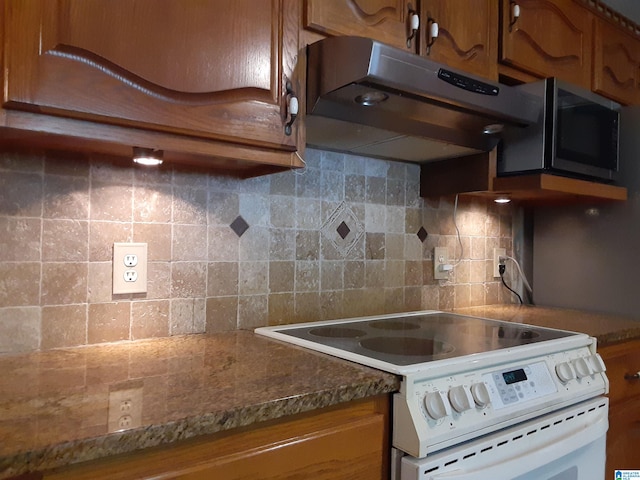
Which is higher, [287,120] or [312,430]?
[287,120]

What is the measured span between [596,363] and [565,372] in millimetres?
180

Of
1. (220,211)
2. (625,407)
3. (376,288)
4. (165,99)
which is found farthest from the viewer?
(376,288)

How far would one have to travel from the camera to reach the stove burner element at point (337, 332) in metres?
1.20

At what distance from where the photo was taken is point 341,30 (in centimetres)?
108

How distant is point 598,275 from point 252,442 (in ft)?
5.34

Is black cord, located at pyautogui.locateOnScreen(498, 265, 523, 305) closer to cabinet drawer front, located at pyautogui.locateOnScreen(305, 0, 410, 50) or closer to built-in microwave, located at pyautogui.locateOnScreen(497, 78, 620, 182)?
built-in microwave, located at pyautogui.locateOnScreen(497, 78, 620, 182)

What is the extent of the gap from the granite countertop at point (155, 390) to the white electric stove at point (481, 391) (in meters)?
0.08

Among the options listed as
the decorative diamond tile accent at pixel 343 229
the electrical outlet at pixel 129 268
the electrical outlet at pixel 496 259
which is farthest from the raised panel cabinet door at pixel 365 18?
the electrical outlet at pixel 496 259

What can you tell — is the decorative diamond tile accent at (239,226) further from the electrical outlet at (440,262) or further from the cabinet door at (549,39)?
the cabinet door at (549,39)

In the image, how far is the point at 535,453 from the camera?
3.18 feet

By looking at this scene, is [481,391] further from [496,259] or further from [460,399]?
[496,259]

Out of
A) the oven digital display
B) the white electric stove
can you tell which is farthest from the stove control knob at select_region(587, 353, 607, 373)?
the oven digital display

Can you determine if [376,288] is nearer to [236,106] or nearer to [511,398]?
[511,398]

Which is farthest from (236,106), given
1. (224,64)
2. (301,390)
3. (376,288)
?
(376,288)
